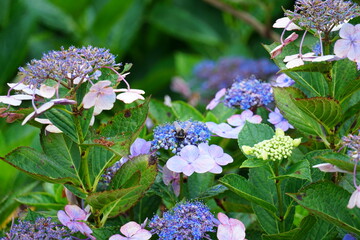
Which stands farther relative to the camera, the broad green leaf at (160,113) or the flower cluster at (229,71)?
the flower cluster at (229,71)

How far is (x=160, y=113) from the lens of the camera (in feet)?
4.05

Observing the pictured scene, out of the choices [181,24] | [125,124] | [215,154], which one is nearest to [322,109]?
[215,154]

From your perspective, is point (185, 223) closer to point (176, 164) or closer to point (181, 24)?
point (176, 164)

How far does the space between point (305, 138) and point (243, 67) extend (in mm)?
1123

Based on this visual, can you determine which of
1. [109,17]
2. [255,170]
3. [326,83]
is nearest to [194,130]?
[255,170]

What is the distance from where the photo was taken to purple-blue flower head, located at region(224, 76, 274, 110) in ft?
3.65

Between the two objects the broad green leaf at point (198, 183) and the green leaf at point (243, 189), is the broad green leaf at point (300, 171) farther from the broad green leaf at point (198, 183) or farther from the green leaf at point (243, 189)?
the broad green leaf at point (198, 183)

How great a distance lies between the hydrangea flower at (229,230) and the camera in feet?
2.84

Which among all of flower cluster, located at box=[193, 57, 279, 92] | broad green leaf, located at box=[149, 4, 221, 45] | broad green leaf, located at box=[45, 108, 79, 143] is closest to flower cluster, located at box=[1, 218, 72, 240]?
broad green leaf, located at box=[45, 108, 79, 143]

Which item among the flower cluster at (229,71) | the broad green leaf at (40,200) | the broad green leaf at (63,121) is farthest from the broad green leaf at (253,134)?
the flower cluster at (229,71)

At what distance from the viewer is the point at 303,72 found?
1.00 metres

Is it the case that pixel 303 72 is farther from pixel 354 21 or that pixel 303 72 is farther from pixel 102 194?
pixel 102 194

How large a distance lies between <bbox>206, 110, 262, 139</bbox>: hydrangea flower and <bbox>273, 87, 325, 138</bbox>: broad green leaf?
0.09m

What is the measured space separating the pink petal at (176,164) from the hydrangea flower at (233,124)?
128 mm
